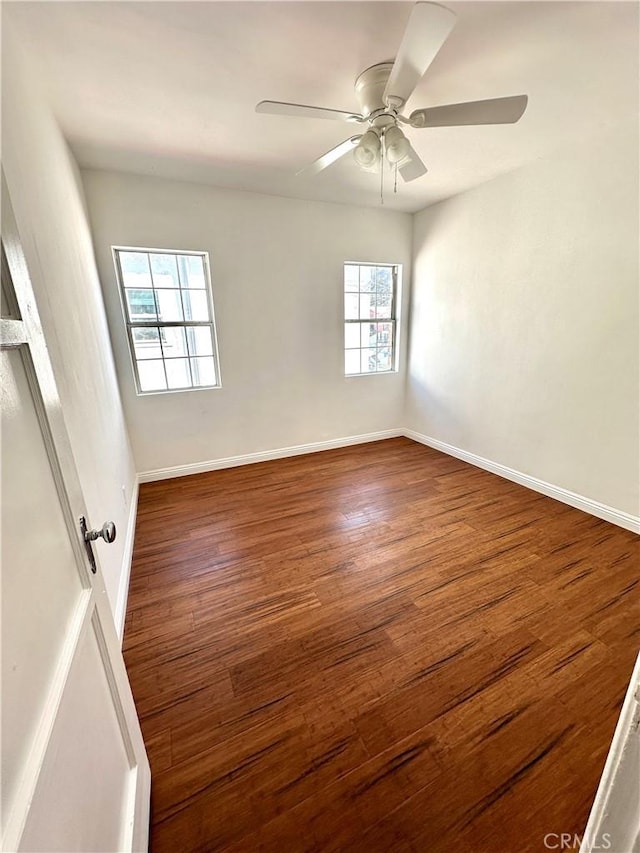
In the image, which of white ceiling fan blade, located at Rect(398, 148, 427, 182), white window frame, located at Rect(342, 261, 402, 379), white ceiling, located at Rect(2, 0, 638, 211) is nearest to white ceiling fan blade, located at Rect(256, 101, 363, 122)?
white ceiling, located at Rect(2, 0, 638, 211)

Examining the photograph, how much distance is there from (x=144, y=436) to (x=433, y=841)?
3310 mm

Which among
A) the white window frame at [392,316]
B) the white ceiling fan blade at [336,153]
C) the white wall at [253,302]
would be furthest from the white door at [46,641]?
the white window frame at [392,316]

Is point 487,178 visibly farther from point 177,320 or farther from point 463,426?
point 177,320

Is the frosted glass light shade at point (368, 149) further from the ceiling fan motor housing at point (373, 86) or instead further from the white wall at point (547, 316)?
the white wall at point (547, 316)

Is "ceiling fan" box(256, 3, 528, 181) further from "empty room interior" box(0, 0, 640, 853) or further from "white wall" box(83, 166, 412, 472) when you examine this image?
"white wall" box(83, 166, 412, 472)

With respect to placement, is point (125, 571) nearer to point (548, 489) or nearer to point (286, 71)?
point (286, 71)

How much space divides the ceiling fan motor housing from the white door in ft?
6.00

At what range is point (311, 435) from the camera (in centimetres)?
413

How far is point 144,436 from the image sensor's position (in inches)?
132

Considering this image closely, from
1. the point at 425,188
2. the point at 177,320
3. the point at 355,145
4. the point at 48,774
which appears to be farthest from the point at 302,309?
the point at 48,774

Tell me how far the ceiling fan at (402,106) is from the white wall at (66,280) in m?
1.00

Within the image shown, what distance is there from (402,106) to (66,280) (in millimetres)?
1903

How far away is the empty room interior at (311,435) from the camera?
2.77ft

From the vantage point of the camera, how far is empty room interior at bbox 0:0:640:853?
0.84 meters
